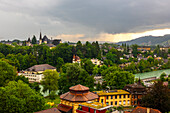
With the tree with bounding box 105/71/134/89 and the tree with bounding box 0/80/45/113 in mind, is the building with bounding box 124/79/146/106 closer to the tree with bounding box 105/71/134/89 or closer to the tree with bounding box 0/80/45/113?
the tree with bounding box 105/71/134/89

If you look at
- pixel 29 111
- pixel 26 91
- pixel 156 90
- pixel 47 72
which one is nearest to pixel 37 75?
pixel 47 72

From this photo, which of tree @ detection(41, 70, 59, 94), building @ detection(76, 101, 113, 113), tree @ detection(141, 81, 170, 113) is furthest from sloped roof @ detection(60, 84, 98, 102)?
tree @ detection(41, 70, 59, 94)

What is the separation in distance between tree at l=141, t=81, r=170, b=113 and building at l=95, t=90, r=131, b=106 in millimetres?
6417

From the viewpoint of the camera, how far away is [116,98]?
3747cm

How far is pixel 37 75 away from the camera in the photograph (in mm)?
71875

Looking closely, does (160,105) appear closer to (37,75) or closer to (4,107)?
(4,107)

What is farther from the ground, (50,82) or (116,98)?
(50,82)

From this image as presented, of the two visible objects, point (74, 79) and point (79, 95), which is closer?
point (79, 95)

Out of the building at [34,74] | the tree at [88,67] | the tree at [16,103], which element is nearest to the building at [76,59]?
the tree at [88,67]

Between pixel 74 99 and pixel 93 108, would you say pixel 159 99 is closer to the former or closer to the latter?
pixel 93 108

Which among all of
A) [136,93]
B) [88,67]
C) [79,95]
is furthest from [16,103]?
[88,67]

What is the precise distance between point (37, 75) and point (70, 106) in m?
43.2

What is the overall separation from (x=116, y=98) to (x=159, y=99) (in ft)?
30.0

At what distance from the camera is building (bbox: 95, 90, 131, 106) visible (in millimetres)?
36625
